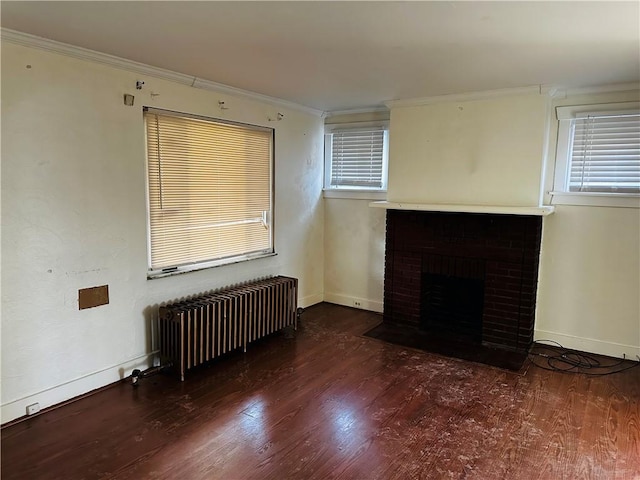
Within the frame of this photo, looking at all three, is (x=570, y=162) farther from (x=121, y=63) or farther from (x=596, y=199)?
(x=121, y=63)

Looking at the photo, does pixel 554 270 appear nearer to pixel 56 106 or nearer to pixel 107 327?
pixel 107 327

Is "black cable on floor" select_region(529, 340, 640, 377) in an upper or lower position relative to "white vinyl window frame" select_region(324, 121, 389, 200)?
lower

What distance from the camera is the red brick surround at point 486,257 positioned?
4.14m

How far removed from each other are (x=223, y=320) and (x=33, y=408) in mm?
1453

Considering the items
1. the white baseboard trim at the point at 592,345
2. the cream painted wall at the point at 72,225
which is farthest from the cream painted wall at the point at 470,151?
the cream painted wall at the point at 72,225

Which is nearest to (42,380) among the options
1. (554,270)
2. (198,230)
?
(198,230)

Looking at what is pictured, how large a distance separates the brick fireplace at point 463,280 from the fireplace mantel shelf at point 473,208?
0.19 m

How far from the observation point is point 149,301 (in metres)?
3.61

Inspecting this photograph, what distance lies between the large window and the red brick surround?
151cm

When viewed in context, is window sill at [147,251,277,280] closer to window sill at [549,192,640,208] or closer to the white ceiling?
the white ceiling

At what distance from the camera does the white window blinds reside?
3.81 metres

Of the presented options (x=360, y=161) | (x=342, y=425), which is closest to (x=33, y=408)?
(x=342, y=425)

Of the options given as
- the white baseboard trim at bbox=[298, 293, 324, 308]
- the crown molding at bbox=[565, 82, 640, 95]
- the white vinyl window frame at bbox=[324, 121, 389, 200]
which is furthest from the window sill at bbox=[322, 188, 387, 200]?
the crown molding at bbox=[565, 82, 640, 95]

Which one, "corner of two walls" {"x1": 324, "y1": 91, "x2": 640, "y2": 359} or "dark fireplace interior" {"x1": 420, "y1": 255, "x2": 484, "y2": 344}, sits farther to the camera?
"dark fireplace interior" {"x1": 420, "y1": 255, "x2": 484, "y2": 344}
